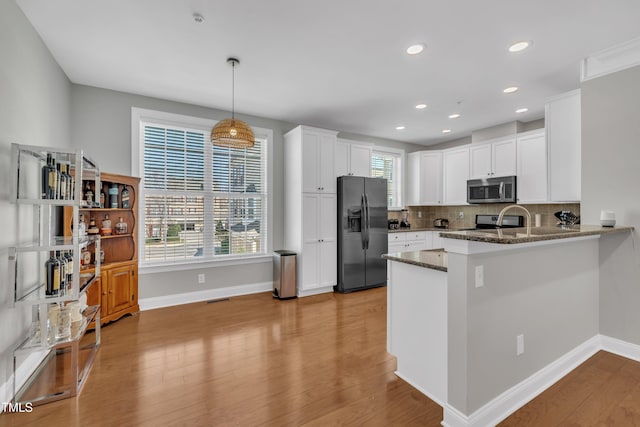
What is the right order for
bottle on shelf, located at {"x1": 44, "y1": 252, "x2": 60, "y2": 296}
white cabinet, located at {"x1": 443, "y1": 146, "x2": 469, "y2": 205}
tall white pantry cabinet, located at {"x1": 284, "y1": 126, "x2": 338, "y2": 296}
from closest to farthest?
bottle on shelf, located at {"x1": 44, "y1": 252, "x2": 60, "y2": 296}
tall white pantry cabinet, located at {"x1": 284, "y1": 126, "x2": 338, "y2": 296}
white cabinet, located at {"x1": 443, "y1": 146, "x2": 469, "y2": 205}

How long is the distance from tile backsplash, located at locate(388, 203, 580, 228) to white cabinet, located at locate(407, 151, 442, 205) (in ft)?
1.41

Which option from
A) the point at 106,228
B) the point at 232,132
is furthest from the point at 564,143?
the point at 106,228

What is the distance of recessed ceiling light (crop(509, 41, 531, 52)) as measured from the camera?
8.73ft

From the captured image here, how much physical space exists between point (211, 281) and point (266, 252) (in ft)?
3.01

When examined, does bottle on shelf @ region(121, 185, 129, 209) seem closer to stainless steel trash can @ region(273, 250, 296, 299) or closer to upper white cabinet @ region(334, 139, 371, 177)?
stainless steel trash can @ region(273, 250, 296, 299)

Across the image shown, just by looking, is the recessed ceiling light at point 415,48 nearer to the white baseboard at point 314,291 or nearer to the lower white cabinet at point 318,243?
the lower white cabinet at point 318,243

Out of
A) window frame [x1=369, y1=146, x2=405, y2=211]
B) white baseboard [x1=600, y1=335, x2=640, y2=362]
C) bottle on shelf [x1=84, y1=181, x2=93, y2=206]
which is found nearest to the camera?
white baseboard [x1=600, y1=335, x2=640, y2=362]

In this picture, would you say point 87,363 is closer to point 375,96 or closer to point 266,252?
point 266,252

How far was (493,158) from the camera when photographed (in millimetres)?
5035

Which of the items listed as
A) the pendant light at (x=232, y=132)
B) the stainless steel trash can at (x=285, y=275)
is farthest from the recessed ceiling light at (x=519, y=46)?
the stainless steel trash can at (x=285, y=275)

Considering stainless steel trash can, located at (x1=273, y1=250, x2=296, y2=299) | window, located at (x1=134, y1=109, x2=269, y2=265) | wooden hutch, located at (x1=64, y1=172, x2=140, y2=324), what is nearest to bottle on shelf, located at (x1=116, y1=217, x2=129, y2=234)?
wooden hutch, located at (x1=64, y1=172, x2=140, y2=324)

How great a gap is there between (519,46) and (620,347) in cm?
286

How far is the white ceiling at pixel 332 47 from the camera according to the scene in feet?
7.27

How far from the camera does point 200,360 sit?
253 centimetres
